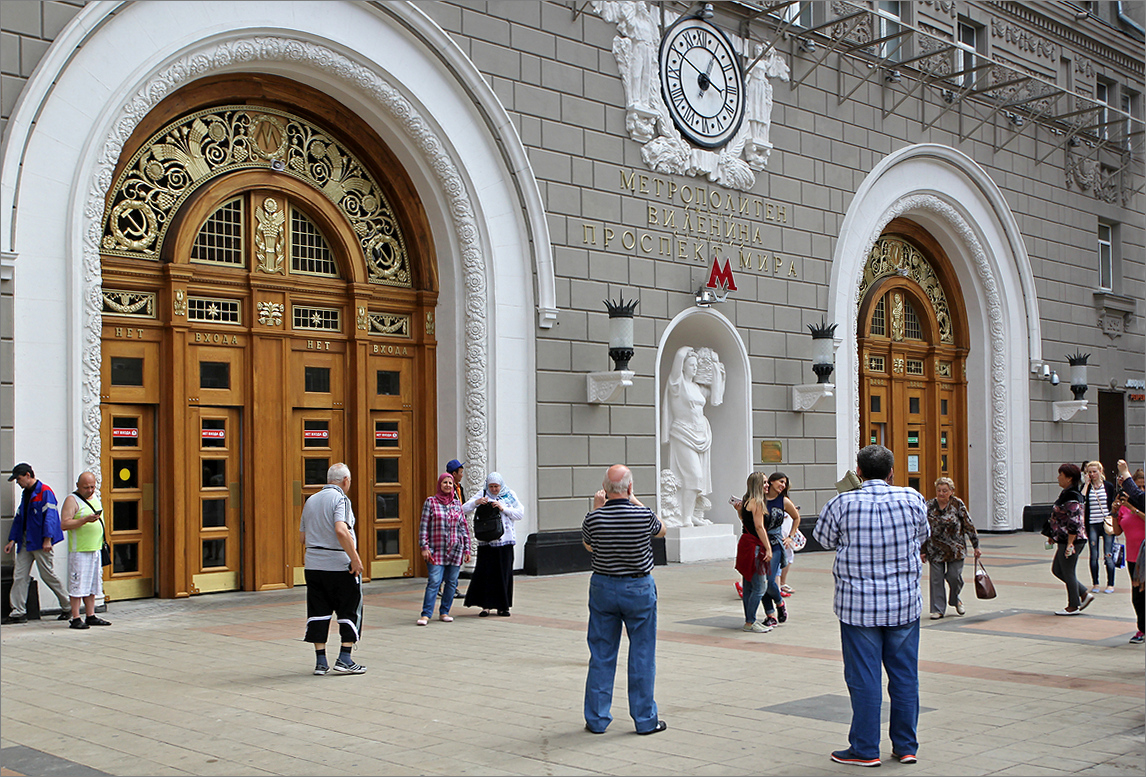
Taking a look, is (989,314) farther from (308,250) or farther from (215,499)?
(215,499)

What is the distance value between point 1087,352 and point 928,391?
5.20 meters

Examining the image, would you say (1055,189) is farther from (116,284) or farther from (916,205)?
(116,284)

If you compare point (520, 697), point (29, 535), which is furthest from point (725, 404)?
point (520, 697)

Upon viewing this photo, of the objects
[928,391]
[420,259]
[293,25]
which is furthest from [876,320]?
[293,25]

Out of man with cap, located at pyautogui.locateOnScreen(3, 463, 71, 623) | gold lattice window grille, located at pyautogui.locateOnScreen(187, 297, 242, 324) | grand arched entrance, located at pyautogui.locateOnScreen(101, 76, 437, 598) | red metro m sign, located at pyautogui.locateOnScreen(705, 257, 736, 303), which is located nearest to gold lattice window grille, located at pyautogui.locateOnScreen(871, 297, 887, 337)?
red metro m sign, located at pyautogui.locateOnScreen(705, 257, 736, 303)

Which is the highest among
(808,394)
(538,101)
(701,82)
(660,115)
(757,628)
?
(701,82)

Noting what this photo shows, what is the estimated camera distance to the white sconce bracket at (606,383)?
1680 centimetres

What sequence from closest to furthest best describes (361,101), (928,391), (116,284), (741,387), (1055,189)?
1. (116,284)
2. (361,101)
3. (741,387)
4. (928,391)
5. (1055,189)

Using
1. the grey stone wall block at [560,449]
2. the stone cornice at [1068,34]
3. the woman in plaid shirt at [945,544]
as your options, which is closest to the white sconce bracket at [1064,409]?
the stone cornice at [1068,34]

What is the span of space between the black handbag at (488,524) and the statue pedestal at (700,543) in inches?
239

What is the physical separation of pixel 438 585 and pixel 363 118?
666 cm

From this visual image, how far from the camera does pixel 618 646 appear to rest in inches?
289

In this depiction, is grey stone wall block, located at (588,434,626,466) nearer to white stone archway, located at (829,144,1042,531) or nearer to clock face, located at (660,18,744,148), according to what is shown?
clock face, located at (660,18,744,148)

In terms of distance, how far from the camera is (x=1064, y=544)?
40.9 feet
